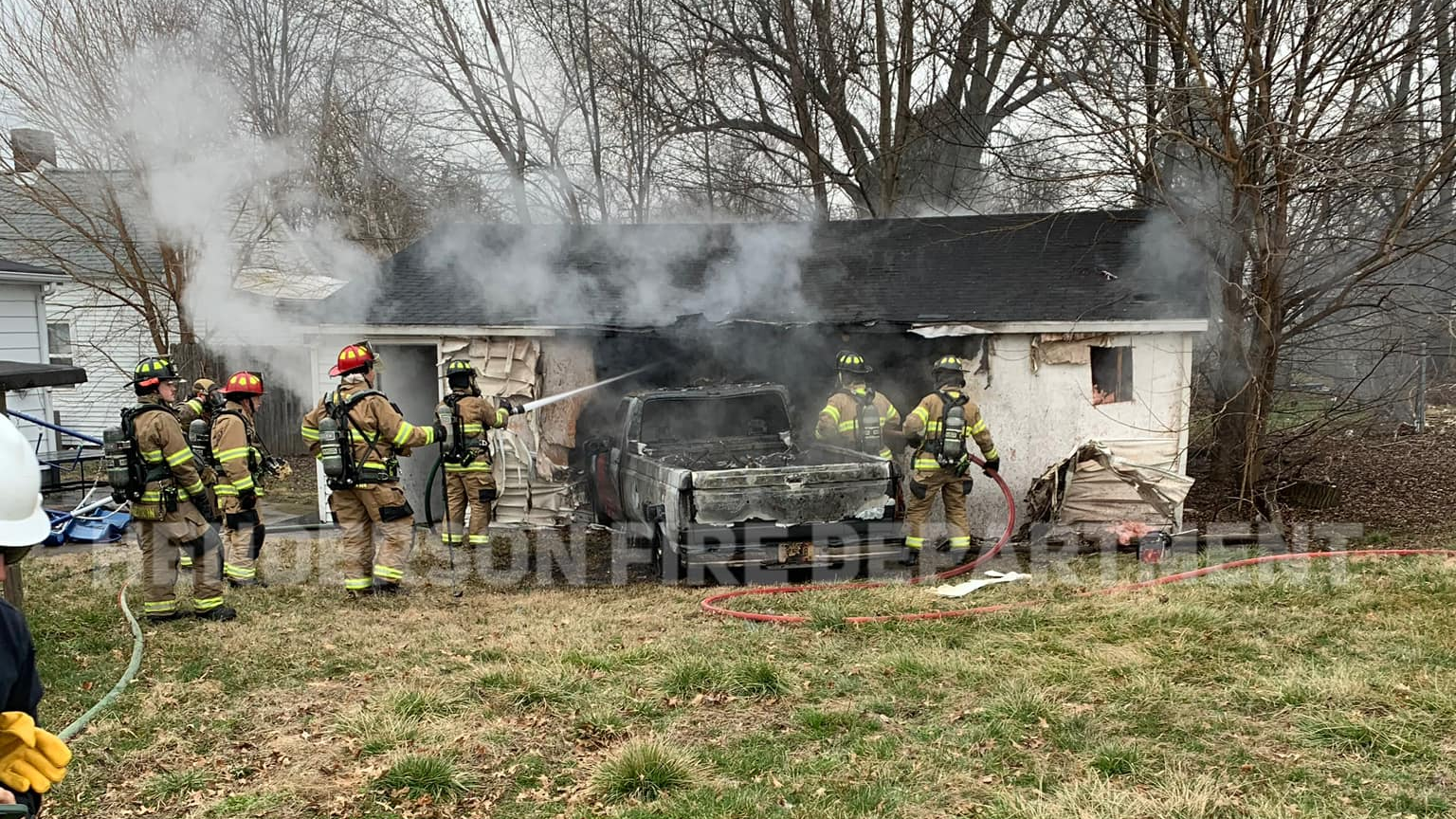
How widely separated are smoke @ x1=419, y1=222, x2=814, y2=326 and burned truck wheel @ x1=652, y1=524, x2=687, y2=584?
3136 mm

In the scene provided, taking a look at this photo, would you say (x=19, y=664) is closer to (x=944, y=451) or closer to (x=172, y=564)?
(x=172, y=564)

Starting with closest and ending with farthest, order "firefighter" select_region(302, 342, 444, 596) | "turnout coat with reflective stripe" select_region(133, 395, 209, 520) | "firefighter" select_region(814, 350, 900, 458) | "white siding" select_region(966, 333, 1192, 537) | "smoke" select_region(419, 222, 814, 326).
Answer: "turnout coat with reflective stripe" select_region(133, 395, 209, 520), "firefighter" select_region(302, 342, 444, 596), "firefighter" select_region(814, 350, 900, 458), "white siding" select_region(966, 333, 1192, 537), "smoke" select_region(419, 222, 814, 326)

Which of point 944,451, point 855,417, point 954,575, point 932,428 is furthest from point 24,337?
point 954,575

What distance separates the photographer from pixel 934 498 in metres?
8.96

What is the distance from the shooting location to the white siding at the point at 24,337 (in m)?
14.2

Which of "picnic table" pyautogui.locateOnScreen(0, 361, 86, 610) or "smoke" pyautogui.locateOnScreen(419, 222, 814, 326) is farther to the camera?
"smoke" pyautogui.locateOnScreen(419, 222, 814, 326)

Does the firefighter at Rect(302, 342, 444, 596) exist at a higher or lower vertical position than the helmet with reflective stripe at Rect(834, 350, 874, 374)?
lower

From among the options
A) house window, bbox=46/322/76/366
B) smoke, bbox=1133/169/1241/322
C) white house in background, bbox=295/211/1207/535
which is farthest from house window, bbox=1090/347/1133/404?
house window, bbox=46/322/76/366

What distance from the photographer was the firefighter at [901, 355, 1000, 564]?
28.4ft

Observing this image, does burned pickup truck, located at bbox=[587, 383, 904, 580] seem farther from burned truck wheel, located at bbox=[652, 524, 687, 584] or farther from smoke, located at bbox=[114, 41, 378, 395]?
smoke, located at bbox=[114, 41, 378, 395]

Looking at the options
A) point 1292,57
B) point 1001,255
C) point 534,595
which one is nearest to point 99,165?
point 534,595

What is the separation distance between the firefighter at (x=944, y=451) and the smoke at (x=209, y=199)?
23.7ft

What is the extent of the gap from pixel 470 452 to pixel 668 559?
91.7 inches

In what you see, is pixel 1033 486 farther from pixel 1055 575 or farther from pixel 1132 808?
pixel 1132 808
